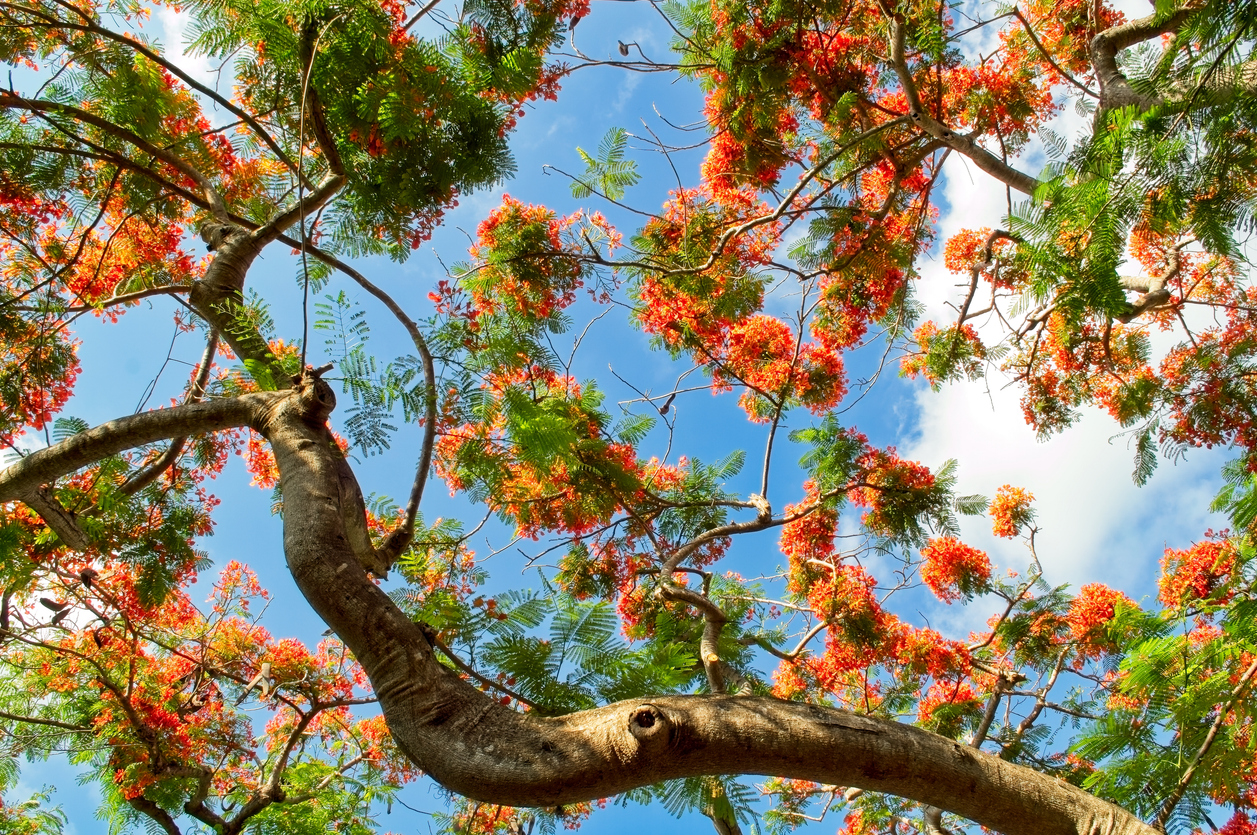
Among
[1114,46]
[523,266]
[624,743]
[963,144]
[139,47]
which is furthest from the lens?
[523,266]

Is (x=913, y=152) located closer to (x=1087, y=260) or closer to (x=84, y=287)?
(x=1087, y=260)

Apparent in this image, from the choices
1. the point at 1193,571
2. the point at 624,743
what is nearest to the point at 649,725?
the point at 624,743

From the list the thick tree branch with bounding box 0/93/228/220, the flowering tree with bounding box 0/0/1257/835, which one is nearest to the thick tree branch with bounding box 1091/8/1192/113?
the flowering tree with bounding box 0/0/1257/835

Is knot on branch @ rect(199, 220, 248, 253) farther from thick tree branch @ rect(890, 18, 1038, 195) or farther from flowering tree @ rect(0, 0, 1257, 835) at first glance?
thick tree branch @ rect(890, 18, 1038, 195)

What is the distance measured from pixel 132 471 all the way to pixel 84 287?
1.55 meters

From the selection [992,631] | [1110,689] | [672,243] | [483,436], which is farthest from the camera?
[992,631]

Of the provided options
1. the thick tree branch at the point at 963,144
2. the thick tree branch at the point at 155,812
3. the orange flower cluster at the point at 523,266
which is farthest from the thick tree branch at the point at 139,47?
the thick tree branch at the point at 155,812

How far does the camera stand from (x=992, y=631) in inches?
263

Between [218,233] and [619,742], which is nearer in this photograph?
[619,742]

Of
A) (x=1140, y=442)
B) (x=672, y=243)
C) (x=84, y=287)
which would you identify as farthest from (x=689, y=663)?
(x=1140, y=442)

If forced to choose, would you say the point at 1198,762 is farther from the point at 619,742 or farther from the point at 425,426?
the point at 425,426

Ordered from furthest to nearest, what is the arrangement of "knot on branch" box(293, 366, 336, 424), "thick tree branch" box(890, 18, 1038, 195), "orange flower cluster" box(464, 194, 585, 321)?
"orange flower cluster" box(464, 194, 585, 321) < "thick tree branch" box(890, 18, 1038, 195) < "knot on branch" box(293, 366, 336, 424)

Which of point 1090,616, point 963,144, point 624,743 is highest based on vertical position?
point 963,144

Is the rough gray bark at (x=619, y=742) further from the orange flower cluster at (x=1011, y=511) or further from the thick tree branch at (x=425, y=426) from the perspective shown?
the orange flower cluster at (x=1011, y=511)
